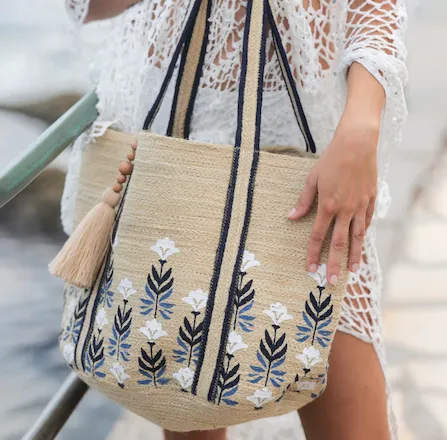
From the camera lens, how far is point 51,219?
1.59m

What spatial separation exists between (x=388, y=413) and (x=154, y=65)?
1.55 feet

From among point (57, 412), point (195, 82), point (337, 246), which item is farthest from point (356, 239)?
point (57, 412)

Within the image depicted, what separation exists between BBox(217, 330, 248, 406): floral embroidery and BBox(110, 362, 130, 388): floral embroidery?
3.7 inches

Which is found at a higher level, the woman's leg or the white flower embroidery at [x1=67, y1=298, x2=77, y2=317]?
the white flower embroidery at [x1=67, y1=298, x2=77, y2=317]

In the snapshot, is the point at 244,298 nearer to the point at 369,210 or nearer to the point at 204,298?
the point at 204,298

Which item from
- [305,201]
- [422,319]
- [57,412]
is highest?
[305,201]

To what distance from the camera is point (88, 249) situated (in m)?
0.60

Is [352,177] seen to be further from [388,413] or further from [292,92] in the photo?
[388,413]

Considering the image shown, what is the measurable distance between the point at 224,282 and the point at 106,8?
40 cm

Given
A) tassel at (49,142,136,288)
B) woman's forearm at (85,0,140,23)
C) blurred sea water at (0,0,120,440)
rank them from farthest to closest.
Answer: blurred sea water at (0,0,120,440) → woman's forearm at (85,0,140,23) → tassel at (49,142,136,288)

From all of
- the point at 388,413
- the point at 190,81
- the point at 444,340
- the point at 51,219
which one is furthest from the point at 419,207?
the point at 190,81

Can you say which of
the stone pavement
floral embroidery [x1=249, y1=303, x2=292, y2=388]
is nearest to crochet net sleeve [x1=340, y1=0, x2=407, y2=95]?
floral embroidery [x1=249, y1=303, x2=292, y2=388]

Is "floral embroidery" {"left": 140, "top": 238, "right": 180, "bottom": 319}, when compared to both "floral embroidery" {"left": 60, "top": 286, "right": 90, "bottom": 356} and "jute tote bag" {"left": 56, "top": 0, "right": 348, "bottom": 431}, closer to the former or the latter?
"jute tote bag" {"left": 56, "top": 0, "right": 348, "bottom": 431}

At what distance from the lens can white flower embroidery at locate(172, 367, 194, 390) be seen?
1.76ft
